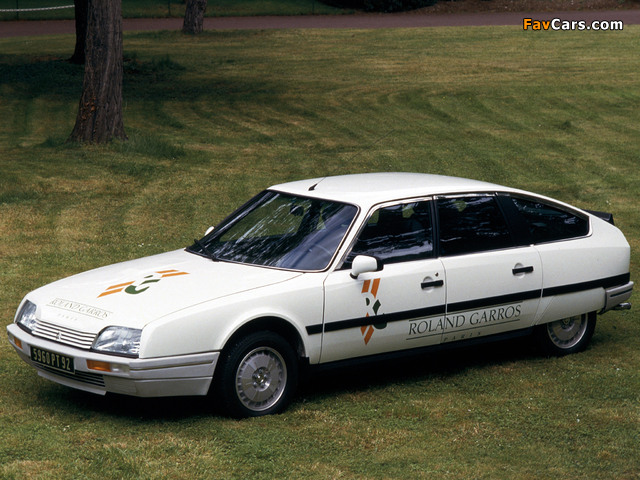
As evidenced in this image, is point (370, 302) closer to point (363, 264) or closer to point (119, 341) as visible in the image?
point (363, 264)

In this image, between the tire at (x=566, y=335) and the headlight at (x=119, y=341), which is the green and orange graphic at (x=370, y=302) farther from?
the tire at (x=566, y=335)

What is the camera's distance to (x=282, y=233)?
745cm

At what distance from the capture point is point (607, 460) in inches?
239

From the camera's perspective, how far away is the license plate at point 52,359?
20.7ft

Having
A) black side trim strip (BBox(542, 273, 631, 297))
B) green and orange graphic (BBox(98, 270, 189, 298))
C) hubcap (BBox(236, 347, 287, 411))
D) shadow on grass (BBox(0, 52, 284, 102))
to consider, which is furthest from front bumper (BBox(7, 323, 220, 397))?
shadow on grass (BBox(0, 52, 284, 102))

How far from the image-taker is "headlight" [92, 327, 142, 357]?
6.18m

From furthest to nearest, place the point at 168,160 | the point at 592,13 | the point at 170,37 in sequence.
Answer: the point at 592,13 → the point at 170,37 → the point at 168,160

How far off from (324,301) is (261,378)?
686 mm

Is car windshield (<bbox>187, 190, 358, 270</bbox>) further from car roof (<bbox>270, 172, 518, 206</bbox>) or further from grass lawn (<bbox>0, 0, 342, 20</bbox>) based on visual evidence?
grass lawn (<bbox>0, 0, 342, 20</bbox>)

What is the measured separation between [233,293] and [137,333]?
2.33 feet

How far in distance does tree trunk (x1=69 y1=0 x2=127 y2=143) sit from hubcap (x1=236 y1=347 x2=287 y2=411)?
459 inches

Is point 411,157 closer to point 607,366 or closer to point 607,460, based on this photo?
point 607,366

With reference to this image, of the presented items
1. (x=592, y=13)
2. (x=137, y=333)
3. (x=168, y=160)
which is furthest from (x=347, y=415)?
(x=592, y=13)

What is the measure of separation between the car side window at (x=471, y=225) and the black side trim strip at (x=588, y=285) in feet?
1.75
